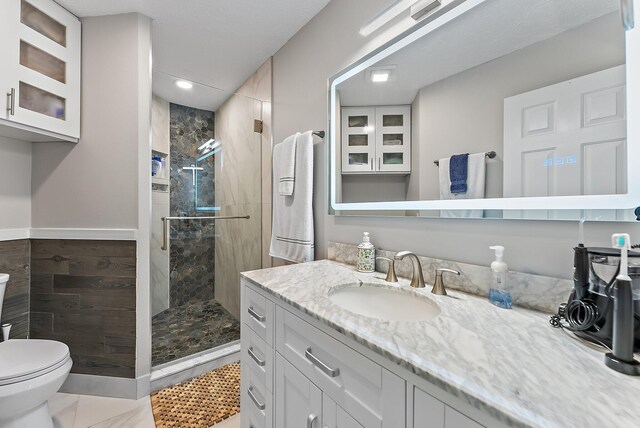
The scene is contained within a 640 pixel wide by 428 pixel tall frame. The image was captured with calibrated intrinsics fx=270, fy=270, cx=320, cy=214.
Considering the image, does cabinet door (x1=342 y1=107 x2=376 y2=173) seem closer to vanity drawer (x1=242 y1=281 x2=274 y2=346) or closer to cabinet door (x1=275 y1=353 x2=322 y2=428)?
vanity drawer (x1=242 y1=281 x2=274 y2=346)

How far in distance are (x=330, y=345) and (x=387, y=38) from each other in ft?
4.27

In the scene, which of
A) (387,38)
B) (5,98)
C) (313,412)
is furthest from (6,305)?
(387,38)

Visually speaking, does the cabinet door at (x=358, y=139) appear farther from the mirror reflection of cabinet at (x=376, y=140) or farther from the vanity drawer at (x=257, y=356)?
the vanity drawer at (x=257, y=356)

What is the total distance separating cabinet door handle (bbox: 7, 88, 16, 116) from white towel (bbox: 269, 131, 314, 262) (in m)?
1.39

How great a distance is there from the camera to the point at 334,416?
0.72m

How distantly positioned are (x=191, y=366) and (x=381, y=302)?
4.94ft

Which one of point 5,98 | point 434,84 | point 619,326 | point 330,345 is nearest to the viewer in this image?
point 619,326

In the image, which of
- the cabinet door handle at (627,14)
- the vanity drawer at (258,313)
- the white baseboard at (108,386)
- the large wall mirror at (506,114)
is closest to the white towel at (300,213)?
the large wall mirror at (506,114)

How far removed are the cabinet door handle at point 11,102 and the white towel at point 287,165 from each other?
138cm

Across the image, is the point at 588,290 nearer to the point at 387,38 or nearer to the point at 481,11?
the point at 481,11

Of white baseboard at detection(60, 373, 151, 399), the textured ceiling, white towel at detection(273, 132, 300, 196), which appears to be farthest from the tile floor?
the textured ceiling

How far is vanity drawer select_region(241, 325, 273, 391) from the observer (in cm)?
102

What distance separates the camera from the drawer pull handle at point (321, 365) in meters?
0.72

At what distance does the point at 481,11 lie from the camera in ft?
3.10
